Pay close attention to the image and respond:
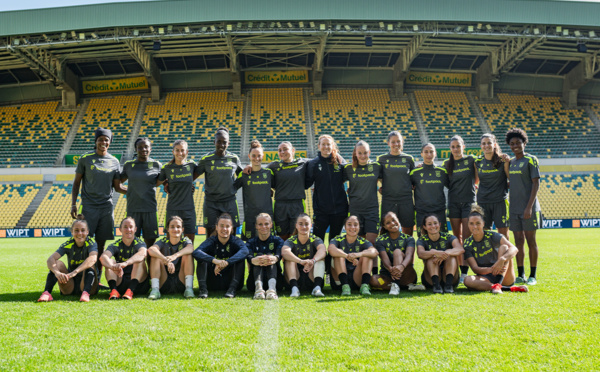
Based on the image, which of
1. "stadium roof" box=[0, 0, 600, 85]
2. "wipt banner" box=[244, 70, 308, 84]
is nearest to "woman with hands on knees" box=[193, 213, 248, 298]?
"stadium roof" box=[0, 0, 600, 85]

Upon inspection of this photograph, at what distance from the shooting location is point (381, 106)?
2475 centimetres

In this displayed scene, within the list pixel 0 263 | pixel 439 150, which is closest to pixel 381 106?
pixel 439 150

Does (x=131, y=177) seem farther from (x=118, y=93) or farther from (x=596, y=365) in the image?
(x=118, y=93)

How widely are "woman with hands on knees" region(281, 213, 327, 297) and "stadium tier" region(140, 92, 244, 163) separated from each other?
58.1 ft

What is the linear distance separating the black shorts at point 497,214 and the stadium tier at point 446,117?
1758cm

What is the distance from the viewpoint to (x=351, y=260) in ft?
15.3

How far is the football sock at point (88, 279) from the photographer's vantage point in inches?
176

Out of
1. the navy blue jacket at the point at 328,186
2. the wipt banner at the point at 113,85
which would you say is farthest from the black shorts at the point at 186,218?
the wipt banner at the point at 113,85

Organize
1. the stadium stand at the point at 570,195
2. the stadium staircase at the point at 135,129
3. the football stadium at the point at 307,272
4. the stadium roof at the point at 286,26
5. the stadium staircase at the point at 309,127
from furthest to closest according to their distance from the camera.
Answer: the stadium staircase at the point at 309,127
the stadium staircase at the point at 135,129
the stadium stand at the point at 570,195
the stadium roof at the point at 286,26
the football stadium at the point at 307,272

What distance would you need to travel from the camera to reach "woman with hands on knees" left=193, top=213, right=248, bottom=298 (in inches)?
181

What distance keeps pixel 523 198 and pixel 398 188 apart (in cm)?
159

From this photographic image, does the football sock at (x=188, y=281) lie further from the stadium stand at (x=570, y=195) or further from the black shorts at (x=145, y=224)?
the stadium stand at (x=570, y=195)

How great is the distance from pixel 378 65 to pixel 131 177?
71.3 feet

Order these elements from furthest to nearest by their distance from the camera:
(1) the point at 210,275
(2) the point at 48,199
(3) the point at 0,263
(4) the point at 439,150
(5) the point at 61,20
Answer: (4) the point at 439,150 < (2) the point at 48,199 < (5) the point at 61,20 < (3) the point at 0,263 < (1) the point at 210,275
